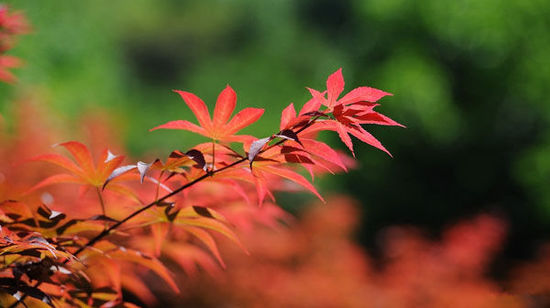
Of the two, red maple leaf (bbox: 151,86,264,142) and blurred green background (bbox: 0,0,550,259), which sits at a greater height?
blurred green background (bbox: 0,0,550,259)

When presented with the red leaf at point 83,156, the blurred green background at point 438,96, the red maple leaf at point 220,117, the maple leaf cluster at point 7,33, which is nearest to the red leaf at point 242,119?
the red maple leaf at point 220,117

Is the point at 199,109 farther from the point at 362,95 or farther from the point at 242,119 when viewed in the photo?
the point at 362,95

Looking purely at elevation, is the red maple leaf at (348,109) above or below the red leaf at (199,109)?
above

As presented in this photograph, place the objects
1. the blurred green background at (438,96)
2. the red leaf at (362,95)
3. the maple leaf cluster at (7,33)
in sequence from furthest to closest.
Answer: the blurred green background at (438,96)
the maple leaf cluster at (7,33)
the red leaf at (362,95)

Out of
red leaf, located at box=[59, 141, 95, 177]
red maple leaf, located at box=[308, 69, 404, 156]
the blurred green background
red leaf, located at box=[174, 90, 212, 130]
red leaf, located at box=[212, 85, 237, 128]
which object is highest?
the blurred green background

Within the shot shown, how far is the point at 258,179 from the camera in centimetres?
52

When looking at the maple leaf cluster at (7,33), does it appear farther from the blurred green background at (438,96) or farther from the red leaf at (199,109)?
the blurred green background at (438,96)

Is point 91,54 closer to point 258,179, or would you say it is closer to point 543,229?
point 543,229

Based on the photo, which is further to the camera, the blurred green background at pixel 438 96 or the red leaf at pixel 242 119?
the blurred green background at pixel 438 96

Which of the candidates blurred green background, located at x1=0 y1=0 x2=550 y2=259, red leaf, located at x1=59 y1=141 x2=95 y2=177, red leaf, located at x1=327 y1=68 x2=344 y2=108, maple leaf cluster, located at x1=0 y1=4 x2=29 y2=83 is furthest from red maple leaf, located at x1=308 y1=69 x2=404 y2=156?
blurred green background, located at x1=0 y1=0 x2=550 y2=259

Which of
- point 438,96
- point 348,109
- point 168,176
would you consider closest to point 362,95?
point 348,109

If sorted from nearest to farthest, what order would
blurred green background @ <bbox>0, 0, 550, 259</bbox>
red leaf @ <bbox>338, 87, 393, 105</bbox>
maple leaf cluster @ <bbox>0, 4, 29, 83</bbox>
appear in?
red leaf @ <bbox>338, 87, 393, 105</bbox> < maple leaf cluster @ <bbox>0, 4, 29, 83</bbox> < blurred green background @ <bbox>0, 0, 550, 259</bbox>

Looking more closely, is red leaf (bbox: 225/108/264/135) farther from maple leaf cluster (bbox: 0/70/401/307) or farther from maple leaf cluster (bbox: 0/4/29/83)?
maple leaf cluster (bbox: 0/4/29/83)

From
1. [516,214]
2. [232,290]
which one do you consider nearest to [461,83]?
[516,214]
